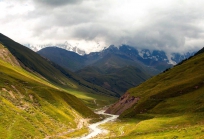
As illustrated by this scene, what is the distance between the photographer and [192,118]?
9194cm

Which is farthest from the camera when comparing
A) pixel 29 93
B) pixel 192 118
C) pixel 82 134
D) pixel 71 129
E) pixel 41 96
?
pixel 41 96

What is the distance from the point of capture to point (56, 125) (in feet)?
390

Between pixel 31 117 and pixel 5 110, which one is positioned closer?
pixel 5 110

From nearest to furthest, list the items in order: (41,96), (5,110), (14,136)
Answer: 1. (14,136)
2. (5,110)
3. (41,96)

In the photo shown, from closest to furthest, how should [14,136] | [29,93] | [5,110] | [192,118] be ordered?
1. [14,136]
2. [192,118]
3. [5,110]
4. [29,93]

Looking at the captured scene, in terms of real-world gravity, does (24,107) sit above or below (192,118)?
above

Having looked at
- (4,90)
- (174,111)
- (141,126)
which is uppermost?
(4,90)

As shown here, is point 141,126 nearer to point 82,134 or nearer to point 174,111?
point 82,134

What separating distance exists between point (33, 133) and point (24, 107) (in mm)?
27192

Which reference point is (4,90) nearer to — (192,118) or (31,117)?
(31,117)

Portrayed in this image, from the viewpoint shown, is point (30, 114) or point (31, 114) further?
point (31, 114)

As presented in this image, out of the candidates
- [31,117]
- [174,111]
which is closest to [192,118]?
[174,111]

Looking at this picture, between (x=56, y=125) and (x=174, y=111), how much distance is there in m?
64.3

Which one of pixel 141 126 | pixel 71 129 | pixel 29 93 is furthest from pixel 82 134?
pixel 29 93
